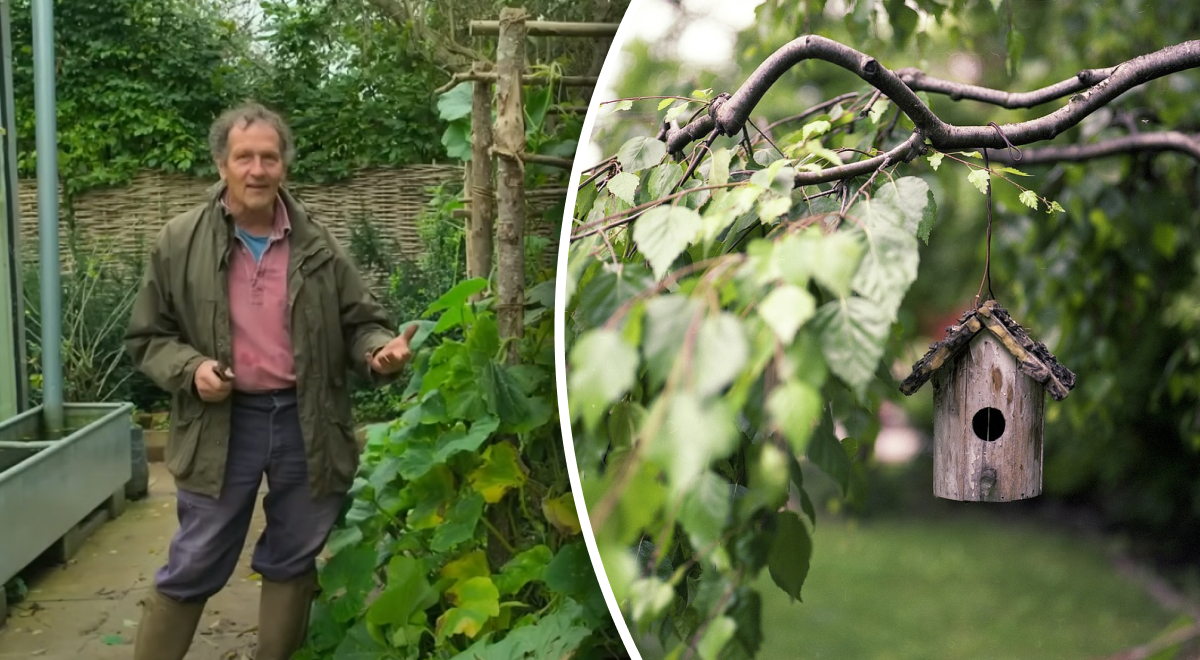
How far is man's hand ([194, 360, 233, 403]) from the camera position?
1.64 metres

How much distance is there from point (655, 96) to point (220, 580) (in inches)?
53.1

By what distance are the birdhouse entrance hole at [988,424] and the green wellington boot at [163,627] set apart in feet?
4.91

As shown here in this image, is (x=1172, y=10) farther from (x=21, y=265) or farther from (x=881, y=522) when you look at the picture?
(x=21, y=265)

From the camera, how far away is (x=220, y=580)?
70.5 inches

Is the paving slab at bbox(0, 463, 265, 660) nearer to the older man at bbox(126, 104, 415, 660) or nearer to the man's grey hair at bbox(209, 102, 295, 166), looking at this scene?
the older man at bbox(126, 104, 415, 660)

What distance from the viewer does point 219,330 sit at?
165 centimetres

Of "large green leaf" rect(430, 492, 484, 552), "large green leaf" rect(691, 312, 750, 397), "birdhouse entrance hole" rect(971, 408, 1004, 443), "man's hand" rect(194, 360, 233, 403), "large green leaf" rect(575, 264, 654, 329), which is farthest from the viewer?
"large green leaf" rect(430, 492, 484, 552)

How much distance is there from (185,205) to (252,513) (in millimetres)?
556

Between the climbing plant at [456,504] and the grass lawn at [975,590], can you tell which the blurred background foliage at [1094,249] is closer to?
the grass lawn at [975,590]

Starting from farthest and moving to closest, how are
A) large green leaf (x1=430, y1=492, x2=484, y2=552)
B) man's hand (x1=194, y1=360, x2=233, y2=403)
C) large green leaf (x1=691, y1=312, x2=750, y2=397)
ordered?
large green leaf (x1=430, y1=492, x2=484, y2=552), man's hand (x1=194, y1=360, x2=233, y2=403), large green leaf (x1=691, y1=312, x2=750, y2=397)

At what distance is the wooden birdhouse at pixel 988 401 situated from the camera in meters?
0.78

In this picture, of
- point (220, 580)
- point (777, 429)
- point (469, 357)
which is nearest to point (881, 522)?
point (777, 429)

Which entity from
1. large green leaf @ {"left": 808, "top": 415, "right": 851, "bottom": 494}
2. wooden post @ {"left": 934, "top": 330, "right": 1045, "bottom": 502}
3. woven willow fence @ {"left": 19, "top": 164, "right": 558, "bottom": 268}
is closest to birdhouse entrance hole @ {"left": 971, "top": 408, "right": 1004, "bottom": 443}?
wooden post @ {"left": 934, "top": 330, "right": 1045, "bottom": 502}

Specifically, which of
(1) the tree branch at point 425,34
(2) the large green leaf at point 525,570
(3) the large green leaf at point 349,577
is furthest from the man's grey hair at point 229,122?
(2) the large green leaf at point 525,570
